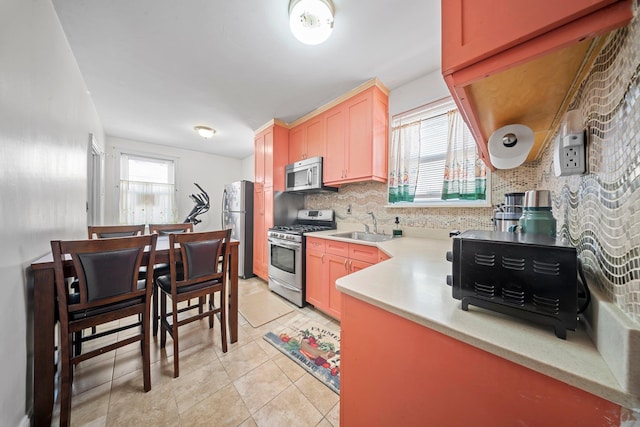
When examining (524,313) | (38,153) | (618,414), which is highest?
(38,153)

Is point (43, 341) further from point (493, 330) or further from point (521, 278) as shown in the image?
point (521, 278)

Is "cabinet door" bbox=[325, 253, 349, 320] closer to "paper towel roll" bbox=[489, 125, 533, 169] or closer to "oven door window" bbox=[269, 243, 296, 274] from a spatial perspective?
"oven door window" bbox=[269, 243, 296, 274]

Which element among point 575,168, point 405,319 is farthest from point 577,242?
point 405,319

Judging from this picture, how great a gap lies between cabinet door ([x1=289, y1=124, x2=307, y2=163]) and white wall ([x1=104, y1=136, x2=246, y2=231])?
2316 mm

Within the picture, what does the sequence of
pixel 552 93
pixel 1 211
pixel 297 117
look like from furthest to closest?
pixel 297 117, pixel 1 211, pixel 552 93

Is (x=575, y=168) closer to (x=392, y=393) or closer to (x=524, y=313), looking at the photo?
(x=524, y=313)

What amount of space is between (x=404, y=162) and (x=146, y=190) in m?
4.87

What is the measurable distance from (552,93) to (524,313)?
32.4 inches

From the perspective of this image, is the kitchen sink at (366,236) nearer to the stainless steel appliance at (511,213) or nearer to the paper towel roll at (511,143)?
the stainless steel appliance at (511,213)

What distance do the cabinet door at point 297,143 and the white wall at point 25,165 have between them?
2.29 metres

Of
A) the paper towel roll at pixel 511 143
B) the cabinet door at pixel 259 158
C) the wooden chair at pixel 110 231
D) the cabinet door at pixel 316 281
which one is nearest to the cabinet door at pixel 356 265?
the cabinet door at pixel 316 281

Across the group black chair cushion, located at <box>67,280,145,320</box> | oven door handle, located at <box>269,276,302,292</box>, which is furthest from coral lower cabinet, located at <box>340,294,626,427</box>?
oven door handle, located at <box>269,276,302,292</box>

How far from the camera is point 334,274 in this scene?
218 centimetres

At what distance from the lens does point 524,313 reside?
56cm
